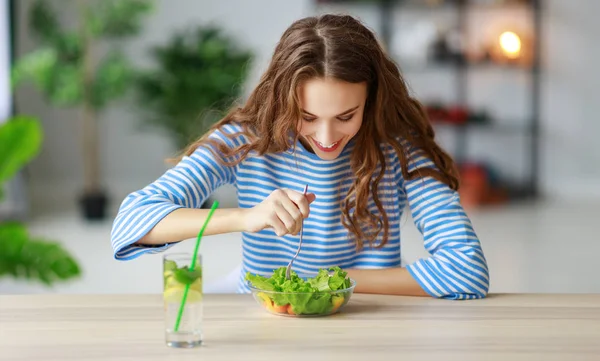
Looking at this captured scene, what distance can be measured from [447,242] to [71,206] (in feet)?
16.7

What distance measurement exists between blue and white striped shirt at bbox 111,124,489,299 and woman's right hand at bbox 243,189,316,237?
29 centimetres

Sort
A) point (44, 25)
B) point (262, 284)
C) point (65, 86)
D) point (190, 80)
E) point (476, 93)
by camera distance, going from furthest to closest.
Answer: point (476, 93) → point (190, 80) → point (44, 25) → point (65, 86) → point (262, 284)

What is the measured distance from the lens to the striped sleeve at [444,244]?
5.45 ft

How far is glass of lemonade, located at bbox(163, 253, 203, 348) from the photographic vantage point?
126cm

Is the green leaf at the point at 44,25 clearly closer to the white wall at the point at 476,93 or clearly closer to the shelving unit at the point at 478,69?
the white wall at the point at 476,93

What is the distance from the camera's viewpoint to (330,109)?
5.44ft

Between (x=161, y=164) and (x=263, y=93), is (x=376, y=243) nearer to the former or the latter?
(x=263, y=93)

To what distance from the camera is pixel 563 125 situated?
704 centimetres

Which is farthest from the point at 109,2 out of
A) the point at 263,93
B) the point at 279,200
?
the point at 279,200

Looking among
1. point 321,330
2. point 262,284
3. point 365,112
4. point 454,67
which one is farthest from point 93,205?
point 321,330

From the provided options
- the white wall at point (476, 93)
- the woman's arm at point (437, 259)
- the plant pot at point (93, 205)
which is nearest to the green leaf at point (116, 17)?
the plant pot at point (93, 205)

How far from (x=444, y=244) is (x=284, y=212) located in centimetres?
45

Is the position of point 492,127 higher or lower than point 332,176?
higher

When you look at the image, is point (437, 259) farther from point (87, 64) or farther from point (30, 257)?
point (87, 64)
